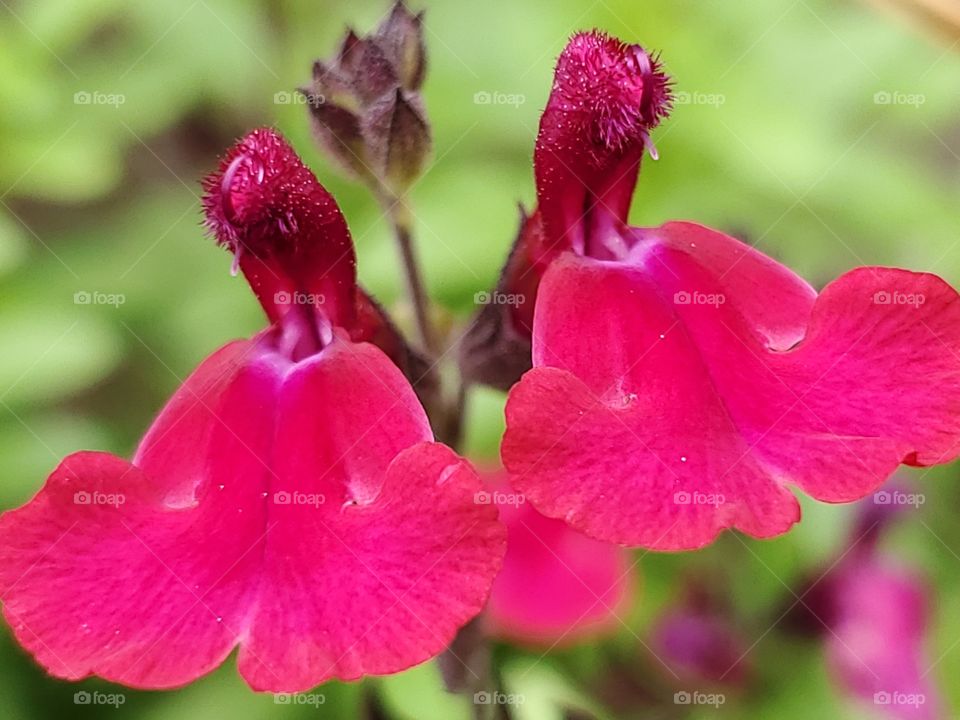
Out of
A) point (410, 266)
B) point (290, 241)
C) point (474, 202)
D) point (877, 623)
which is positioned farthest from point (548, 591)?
point (290, 241)

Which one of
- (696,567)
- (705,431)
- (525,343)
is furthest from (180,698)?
(705,431)

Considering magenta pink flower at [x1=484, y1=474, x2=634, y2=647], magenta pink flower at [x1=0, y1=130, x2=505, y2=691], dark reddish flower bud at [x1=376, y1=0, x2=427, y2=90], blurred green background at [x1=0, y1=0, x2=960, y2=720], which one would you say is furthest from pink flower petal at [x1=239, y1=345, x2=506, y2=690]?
magenta pink flower at [x1=484, y1=474, x2=634, y2=647]

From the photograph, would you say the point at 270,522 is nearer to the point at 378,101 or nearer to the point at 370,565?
the point at 370,565

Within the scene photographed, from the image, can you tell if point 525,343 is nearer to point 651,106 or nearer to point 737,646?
point 651,106

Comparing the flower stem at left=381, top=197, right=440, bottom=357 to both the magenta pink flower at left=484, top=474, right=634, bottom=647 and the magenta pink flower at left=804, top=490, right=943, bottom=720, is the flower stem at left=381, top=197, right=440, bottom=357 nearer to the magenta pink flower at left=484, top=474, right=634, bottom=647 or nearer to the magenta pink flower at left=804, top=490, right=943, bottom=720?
the magenta pink flower at left=484, top=474, right=634, bottom=647

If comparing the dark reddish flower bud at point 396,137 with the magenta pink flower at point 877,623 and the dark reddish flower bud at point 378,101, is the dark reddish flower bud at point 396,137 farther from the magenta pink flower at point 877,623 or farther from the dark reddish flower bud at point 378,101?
the magenta pink flower at point 877,623

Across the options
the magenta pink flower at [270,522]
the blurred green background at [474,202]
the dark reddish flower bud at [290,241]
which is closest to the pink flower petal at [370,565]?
the magenta pink flower at [270,522]
